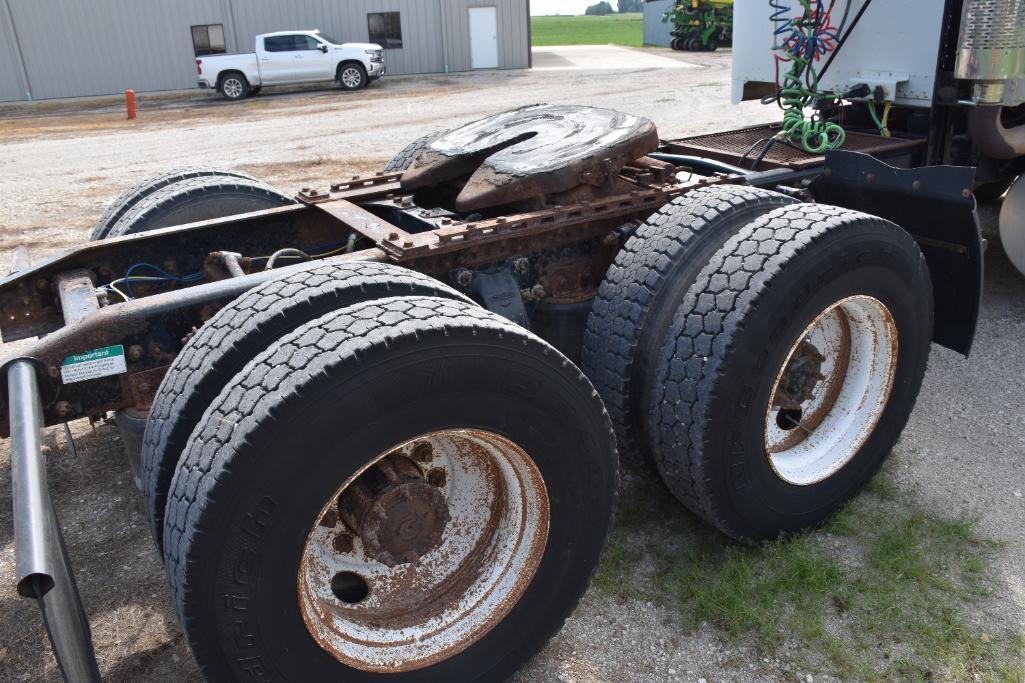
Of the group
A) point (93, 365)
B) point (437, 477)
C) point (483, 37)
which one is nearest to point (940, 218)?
point (437, 477)

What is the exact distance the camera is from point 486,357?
7.54 feet

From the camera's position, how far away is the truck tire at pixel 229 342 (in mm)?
2350

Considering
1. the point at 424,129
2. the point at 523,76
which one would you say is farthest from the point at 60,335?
the point at 523,76

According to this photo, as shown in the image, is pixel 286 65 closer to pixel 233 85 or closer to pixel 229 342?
pixel 233 85

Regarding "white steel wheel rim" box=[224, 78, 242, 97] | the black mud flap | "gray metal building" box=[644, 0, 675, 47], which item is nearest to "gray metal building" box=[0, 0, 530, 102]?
"white steel wheel rim" box=[224, 78, 242, 97]

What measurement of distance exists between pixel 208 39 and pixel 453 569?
2592cm

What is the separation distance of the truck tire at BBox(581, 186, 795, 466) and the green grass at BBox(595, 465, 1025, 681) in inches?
16.3

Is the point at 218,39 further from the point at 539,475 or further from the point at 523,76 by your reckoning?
the point at 539,475

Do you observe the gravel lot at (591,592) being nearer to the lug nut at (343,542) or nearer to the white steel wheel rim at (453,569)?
the white steel wheel rim at (453,569)

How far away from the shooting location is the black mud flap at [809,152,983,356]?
3608 mm

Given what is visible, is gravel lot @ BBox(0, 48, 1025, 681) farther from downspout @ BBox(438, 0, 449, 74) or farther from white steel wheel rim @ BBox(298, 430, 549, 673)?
downspout @ BBox(438, 0, 449, 74)

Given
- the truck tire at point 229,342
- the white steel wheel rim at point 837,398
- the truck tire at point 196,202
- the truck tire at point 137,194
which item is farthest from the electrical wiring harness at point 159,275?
the white steel wheel rim at point 837,398

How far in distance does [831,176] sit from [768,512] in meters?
1.79

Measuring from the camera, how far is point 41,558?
1651 mm
